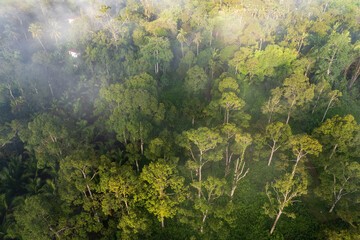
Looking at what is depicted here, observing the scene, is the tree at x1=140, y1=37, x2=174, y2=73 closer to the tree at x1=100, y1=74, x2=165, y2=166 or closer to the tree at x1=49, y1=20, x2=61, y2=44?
the tree at x1=100, y1=74, x2=165, y2=166

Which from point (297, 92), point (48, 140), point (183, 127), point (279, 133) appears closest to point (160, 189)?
point (279, 133)

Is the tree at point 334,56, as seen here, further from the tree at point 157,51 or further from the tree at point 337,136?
the tree at point 157,51

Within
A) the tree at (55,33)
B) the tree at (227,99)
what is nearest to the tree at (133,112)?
the tree at (227,99)

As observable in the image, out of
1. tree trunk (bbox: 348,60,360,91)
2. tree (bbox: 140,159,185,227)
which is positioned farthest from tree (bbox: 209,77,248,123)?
tree trunk (bbox: 348,60,360,91)

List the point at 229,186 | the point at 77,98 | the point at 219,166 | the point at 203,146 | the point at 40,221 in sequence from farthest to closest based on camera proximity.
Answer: the point at 77,98 < the point at 219,166 < the point at 229,186 < the point at 203,146 < the point at 40,221

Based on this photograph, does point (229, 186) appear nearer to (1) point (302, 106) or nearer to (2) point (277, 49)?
(1) point (302, 106)

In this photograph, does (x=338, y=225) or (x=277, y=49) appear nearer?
(x=338, y=225)

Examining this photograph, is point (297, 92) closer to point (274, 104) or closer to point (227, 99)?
point (274, 104)

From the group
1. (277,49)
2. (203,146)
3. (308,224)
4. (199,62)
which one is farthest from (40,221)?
(277,49)

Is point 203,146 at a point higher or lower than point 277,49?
lower
